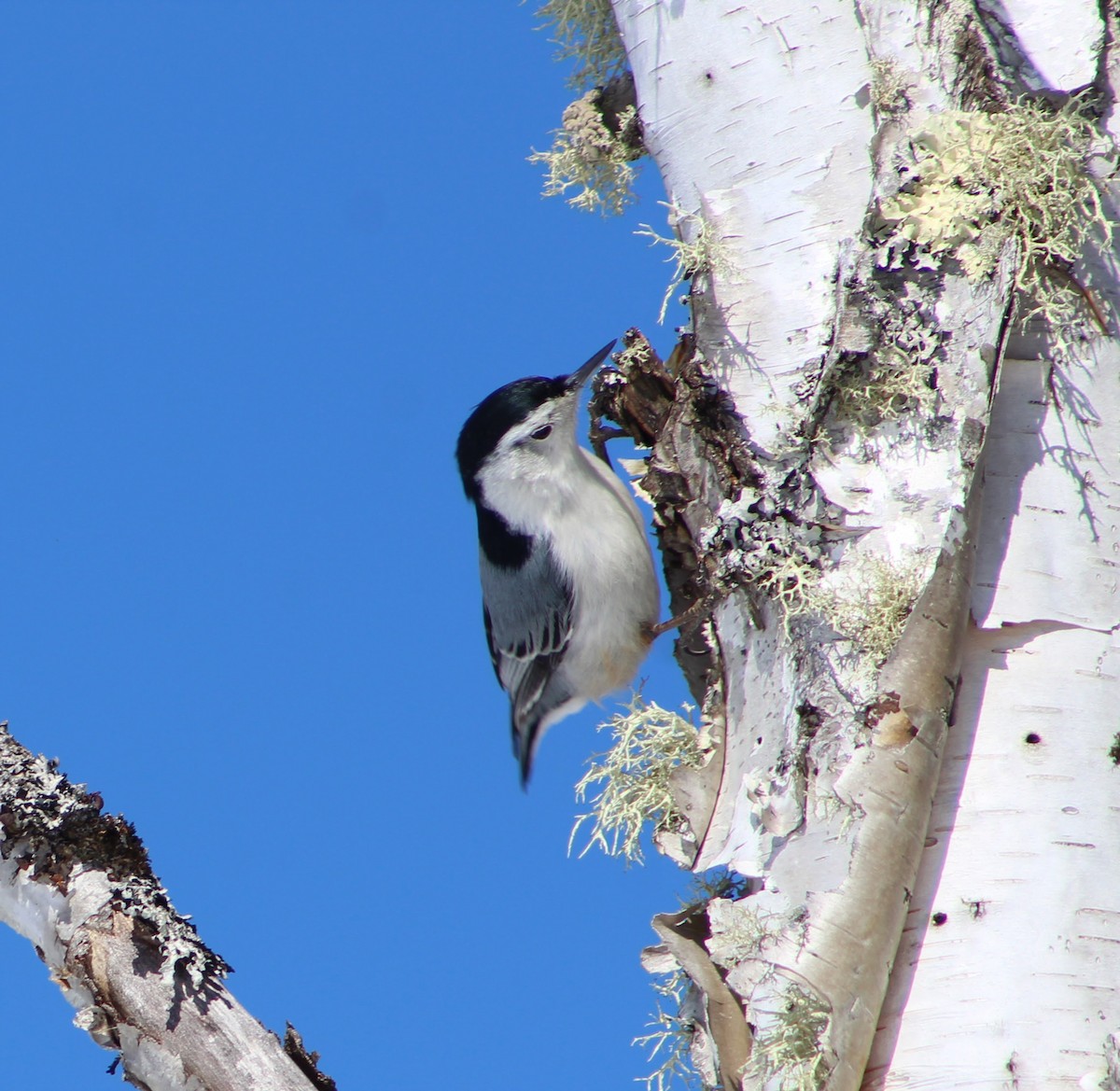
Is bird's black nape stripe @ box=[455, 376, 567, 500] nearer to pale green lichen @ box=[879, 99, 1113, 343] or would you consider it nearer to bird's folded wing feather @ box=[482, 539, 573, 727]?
bird's folded wing feather @ box=[482, 539, 573, 727]

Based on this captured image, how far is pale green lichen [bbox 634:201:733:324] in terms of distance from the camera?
2129 mm

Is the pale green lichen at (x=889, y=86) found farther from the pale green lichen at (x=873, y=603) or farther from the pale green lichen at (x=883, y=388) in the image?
the pale green lichen at (x=873, y=603)

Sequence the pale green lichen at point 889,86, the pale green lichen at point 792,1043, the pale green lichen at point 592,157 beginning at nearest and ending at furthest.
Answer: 1. the pale green lichen at point 792,1043
2. the pale green lichen at point 889,86
3. the pale green lichen at point 592,157

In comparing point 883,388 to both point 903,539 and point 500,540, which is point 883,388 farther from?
point 500,540

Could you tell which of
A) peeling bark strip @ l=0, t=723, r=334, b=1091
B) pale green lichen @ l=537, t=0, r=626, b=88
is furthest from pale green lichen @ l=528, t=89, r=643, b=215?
peeling bark strip @ l=0, t=723, r=334, b=1091

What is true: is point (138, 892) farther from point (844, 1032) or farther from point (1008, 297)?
point (1008, 297)

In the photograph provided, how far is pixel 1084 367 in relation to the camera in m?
1.83

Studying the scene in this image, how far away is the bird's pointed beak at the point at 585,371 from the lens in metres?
3.09

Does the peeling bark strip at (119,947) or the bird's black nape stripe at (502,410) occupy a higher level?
the bird's black nape stripe at (502,410)

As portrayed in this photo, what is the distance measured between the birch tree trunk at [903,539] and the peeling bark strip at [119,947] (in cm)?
62

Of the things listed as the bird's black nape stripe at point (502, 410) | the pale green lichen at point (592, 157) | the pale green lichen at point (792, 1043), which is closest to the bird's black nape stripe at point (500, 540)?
the bird's black nape stripe at point (502, 410)

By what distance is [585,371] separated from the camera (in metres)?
3.15

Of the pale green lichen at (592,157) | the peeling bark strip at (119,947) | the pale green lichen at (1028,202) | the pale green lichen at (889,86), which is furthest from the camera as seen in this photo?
the pale green lichen at (592,157)

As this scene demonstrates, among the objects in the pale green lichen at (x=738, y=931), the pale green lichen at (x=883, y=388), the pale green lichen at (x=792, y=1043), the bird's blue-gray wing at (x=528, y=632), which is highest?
the bird's blue-gray wing at (x=528, y=632)
